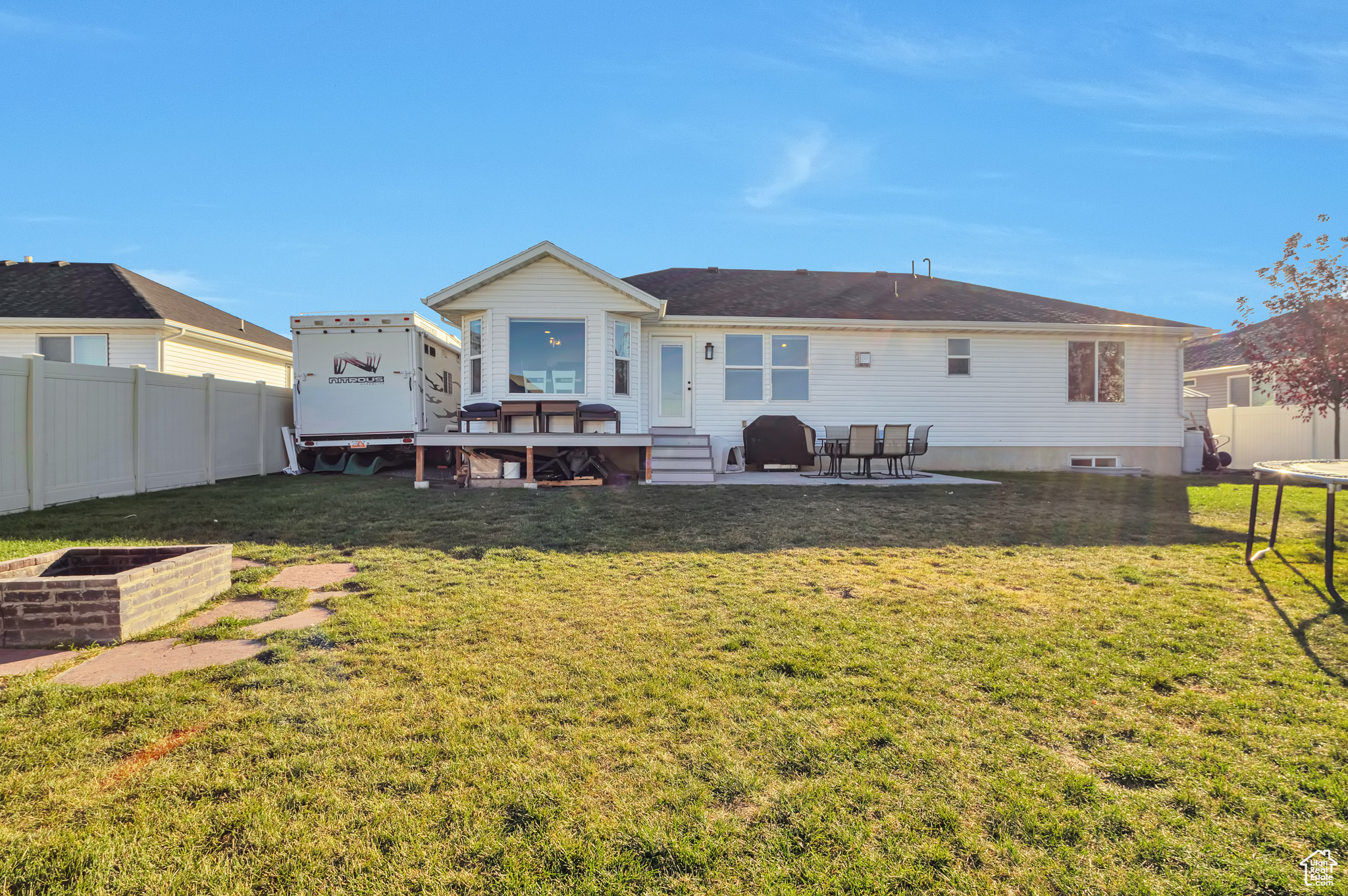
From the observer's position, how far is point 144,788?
182cm

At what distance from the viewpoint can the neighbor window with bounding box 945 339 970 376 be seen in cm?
1382

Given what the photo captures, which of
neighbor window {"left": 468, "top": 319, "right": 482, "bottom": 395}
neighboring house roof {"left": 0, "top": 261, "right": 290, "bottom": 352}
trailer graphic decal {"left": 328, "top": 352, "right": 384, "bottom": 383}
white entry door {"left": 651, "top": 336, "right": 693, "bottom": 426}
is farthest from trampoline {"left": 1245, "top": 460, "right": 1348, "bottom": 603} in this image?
neighboring house roof {"left": 0, "top": 261, "right": 290, "bottom": 352}

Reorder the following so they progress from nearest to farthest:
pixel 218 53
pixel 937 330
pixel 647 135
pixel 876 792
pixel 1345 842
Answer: pixel 1345 842 < pixel 876 792 < pixel 218 53 < pixel 647 135 < pixel 937 330

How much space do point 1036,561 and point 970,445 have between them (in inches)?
383

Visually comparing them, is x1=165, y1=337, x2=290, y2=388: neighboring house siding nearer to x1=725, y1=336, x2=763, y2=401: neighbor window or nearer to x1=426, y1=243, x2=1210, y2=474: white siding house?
x1=426, y1=243, x2=1210, y2=474: white siding house

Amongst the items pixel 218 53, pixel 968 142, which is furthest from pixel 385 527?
pixel 968 142

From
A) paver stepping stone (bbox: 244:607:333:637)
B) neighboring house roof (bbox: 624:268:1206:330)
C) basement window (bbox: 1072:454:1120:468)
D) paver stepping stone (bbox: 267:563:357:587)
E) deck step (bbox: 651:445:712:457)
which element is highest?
neighboring house roof (bbox: 624:268:1206:330)

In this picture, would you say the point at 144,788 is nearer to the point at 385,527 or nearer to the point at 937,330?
the point at 385,527

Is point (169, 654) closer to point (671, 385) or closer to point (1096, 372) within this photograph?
point (671, 385)

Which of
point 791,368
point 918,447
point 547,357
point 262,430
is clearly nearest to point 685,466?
point 547,357

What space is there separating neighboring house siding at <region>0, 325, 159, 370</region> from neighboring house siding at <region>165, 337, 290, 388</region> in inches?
13.2

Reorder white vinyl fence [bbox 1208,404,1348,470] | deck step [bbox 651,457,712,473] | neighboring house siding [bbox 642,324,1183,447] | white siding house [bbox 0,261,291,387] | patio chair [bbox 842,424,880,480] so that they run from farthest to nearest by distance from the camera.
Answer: white vinyl fence [bbox 1208,404,1348,470], white siding house [bbox 0,261,291,387], neighboring house siding [bbox 642,324,1183,447], patio chair [bbox 842,424,880,480], deck step [bbox 651,457,712,473]

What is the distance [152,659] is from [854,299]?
15.0 meters

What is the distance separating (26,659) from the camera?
2918 mm
